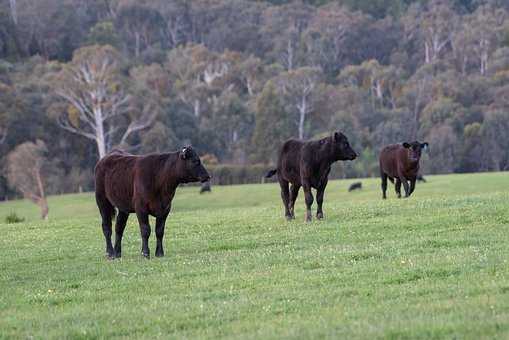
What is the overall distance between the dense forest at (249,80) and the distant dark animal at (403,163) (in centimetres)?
3881

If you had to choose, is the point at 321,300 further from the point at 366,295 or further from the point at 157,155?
the point at 157,155

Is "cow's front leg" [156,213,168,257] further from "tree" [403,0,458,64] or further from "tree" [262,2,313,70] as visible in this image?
"tree" [262,2,313,70]

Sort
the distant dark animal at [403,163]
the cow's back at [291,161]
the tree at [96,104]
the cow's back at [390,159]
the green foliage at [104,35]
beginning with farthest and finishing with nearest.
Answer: the green foliage at [104,35] < the tree at [96,104] < the cow's back at [390,159] < the distant dark animal at [403,163] < the cow's back at [291,161]

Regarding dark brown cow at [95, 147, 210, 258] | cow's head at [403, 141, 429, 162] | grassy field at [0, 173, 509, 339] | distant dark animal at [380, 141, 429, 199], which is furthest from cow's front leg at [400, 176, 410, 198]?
dark brown cow at [95, 147, 210, 258]

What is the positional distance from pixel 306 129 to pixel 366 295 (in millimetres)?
78609

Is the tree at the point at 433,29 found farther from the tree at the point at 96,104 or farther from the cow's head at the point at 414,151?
the cow's head at the point at 414,151

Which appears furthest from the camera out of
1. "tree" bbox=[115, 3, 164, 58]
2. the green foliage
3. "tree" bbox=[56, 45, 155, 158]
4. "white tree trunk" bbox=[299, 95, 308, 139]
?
"tree" bbox=[115, 3, 164, 58]

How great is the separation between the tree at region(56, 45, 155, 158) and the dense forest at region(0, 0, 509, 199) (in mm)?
146

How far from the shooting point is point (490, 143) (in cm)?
7688

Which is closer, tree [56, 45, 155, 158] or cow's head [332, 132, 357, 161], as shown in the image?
cow's head [332, 132, 357, 161]

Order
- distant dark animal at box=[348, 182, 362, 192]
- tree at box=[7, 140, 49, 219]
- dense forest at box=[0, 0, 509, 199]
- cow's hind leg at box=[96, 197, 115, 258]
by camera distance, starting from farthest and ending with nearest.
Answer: dense forest at box=[0, 0, 509, 199]
tree at box=[7, 140, 49, 219]
distant dark animal at box=[348, 182, 362, 192]
cow's hind leg at box=[96, 197, 115, 258]

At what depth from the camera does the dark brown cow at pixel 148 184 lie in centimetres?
1636

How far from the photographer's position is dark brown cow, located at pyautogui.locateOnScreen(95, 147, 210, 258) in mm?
16359

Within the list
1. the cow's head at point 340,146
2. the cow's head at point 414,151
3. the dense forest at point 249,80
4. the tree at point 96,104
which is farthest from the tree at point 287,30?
the cow's head at point 340,146
